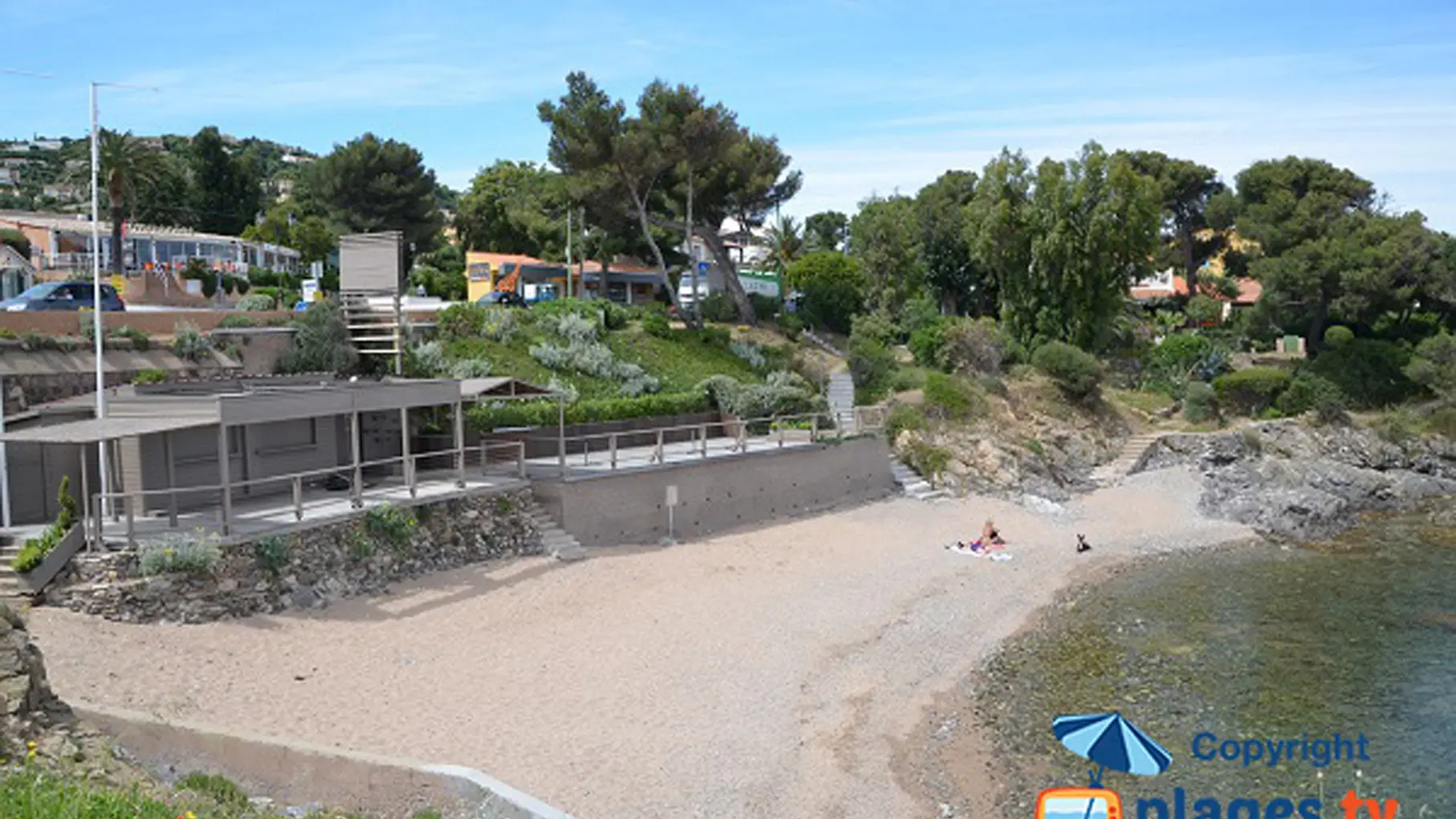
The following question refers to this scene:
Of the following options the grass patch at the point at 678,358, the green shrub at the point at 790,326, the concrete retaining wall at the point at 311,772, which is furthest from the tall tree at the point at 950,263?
the concrete retaining wall at the point at 311,772

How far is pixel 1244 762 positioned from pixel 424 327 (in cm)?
2569

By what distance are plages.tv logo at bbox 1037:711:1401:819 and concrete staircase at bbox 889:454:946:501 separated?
17.0m

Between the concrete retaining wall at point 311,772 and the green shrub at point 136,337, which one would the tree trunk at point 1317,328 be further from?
the concrete retaining wall at point 311,772

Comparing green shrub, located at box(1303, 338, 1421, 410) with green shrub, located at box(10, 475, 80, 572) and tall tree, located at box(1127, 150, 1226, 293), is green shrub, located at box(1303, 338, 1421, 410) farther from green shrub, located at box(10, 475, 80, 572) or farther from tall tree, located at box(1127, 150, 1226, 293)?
green shrub, located at box(10, 475, 80, 572)

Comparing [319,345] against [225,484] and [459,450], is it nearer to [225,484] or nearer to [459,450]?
[459,450]

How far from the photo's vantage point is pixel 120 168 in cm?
4328

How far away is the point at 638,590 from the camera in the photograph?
23578mm

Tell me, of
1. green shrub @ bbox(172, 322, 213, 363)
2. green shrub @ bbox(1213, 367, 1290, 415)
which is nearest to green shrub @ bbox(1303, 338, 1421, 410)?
green shrub @ bbox(1213, 367, 1290, 415)

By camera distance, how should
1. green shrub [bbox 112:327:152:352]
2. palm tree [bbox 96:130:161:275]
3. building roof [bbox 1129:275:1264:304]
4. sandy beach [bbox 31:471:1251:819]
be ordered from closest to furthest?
sandy beach [bbox 31:471:1251:819]
green shrub [bbox 112:327:152:352]
palm tree [bbox 96:130:161:275]
building roof [bbox 1129:275:1264:304]

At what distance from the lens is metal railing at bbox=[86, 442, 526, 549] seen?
1878 cm

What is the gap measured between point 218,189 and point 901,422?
2183 inches

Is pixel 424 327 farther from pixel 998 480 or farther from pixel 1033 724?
pixel 1033 724

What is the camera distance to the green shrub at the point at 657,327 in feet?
133

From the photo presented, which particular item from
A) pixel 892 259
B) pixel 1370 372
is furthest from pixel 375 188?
pixel 1370 372
